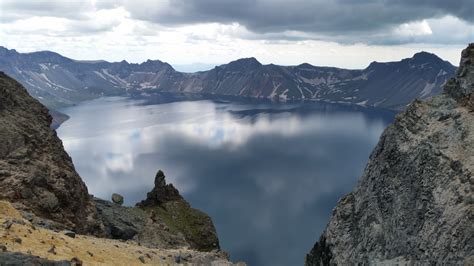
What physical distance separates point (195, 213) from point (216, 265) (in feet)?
171

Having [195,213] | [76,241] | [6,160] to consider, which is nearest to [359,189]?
[76,241]

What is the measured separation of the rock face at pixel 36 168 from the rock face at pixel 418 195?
33888mm

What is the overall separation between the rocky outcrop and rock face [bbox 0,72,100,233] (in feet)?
29.0

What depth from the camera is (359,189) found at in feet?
155

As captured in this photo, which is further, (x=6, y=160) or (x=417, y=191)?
(x=6, y=160)

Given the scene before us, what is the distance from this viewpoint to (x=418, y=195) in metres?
36.4

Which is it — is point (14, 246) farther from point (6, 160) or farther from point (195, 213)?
point (195, 213)

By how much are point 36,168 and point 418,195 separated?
157 ft

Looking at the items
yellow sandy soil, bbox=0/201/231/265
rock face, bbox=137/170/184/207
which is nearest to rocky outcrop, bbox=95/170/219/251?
rock face, bbox=137/170/184/207

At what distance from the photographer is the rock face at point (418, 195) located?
3153cm

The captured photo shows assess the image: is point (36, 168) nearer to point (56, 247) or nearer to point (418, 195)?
point (56, 247)

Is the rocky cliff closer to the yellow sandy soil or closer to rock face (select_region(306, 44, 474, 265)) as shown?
the yellow sandy soil

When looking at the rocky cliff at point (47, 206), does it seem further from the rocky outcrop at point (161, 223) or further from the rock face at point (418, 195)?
the rock face at point (418, 195)

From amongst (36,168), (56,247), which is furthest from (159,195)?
(56,247)
